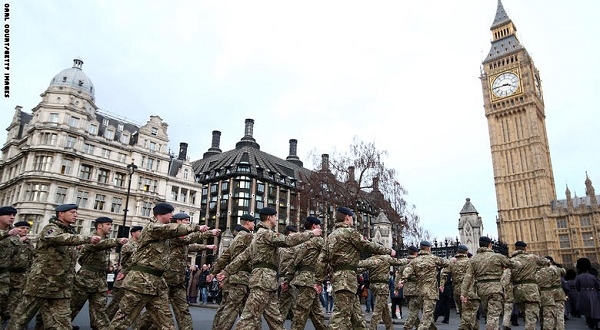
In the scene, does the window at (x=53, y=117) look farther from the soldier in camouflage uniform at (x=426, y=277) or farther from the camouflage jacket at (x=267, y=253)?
the soldier in camouflage uniform at (x=426, y=277)

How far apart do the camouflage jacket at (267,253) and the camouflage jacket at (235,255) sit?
30.4 inches

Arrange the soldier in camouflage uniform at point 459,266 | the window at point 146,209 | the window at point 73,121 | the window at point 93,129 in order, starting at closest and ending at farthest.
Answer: the soldier in camouflage uniform at point 459,266
the window at point 73,121
the window at point 93,129
the window at point 146,209

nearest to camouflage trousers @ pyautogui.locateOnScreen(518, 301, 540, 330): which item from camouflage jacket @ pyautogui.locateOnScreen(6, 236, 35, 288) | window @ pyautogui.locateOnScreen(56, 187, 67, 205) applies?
camouflage jacket @ pyautogui.locateOnScreen(6, 236, 35, 288)

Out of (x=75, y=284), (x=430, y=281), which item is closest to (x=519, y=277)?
(x=430, y=281)

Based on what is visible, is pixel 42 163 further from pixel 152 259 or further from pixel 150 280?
pixel 150 280

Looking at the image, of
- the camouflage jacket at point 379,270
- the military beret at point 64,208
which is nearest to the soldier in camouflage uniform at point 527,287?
the camouflage jacket at point 379,270

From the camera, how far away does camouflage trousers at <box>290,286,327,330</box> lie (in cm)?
689

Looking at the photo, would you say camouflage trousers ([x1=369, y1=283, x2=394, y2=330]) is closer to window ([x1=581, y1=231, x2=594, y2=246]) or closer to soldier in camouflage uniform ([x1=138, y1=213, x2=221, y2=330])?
soldier in camouflage uniform ([x1=138, y1=213, x2=221, y2=330])

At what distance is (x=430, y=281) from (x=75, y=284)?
770 centimetres

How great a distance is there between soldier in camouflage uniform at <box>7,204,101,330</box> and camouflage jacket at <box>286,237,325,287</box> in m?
3.76

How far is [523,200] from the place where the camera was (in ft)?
247

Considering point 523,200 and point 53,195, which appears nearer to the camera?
point 53,195

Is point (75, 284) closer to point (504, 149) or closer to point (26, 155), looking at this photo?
point (26, 155)

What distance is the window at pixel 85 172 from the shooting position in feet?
131
